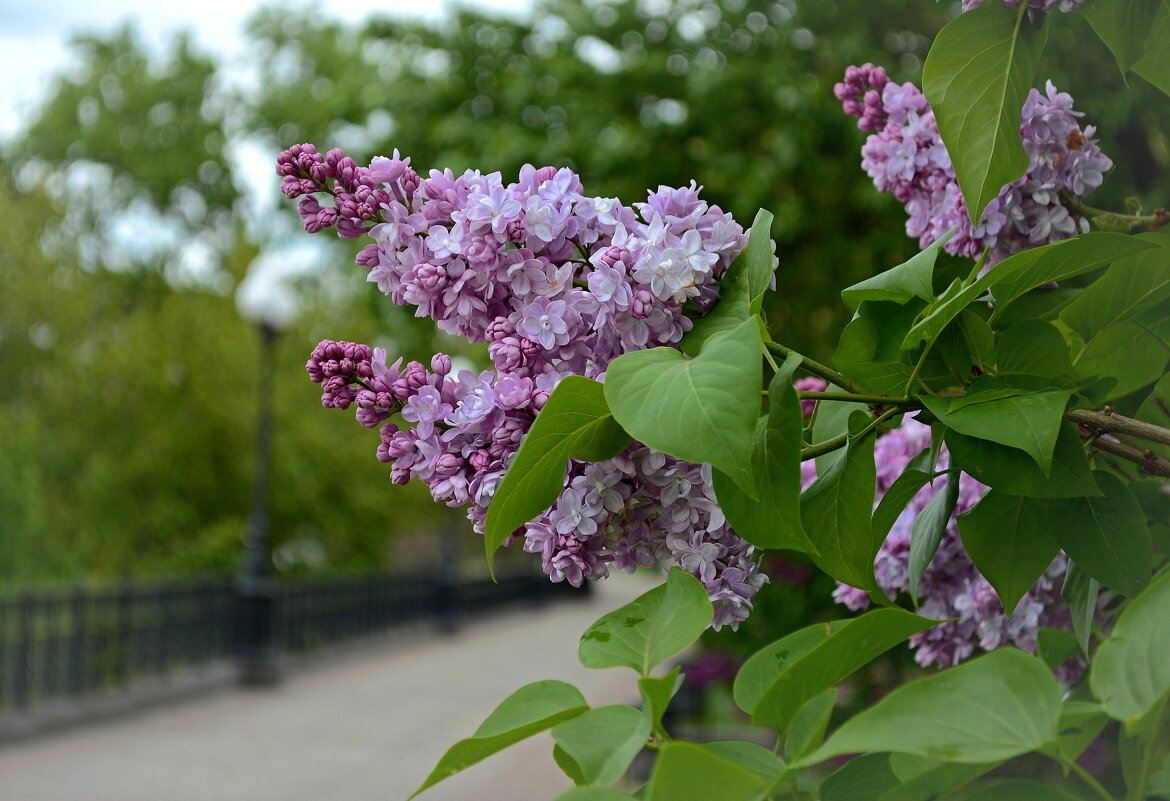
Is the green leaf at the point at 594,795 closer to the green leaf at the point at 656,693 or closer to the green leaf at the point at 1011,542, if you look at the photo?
the green leaf at the point at 656,693

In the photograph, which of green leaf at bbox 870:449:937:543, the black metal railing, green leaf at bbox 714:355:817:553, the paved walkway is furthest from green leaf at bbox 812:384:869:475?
the black metal railing

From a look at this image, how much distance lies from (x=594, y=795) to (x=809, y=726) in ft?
0.55

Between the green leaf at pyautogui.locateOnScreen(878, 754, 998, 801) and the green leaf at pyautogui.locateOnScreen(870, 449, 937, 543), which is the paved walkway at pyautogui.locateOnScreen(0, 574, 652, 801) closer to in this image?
the green leaf at pyautogui.locateOnScreen(870, 449, 937, 543)

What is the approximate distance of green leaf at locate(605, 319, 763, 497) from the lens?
2.82ft

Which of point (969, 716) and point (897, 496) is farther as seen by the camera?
point (897, 496)

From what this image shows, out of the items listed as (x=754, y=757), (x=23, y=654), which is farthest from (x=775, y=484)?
(x=23, y=654)

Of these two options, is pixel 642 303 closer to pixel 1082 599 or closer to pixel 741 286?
pixel 741 286

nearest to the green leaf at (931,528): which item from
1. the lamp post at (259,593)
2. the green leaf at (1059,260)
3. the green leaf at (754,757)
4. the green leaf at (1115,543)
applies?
the green leaf at (1115,543)

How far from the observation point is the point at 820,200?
10.1 meters

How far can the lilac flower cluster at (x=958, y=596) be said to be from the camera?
5.86ft

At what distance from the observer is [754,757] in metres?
0.82

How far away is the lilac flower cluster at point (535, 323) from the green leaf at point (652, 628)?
0.58 ft

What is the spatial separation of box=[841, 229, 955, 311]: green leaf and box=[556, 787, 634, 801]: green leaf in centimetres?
62

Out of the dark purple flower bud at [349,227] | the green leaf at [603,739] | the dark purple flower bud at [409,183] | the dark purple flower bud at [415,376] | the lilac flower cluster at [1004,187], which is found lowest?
the green leaf at [603,739]
